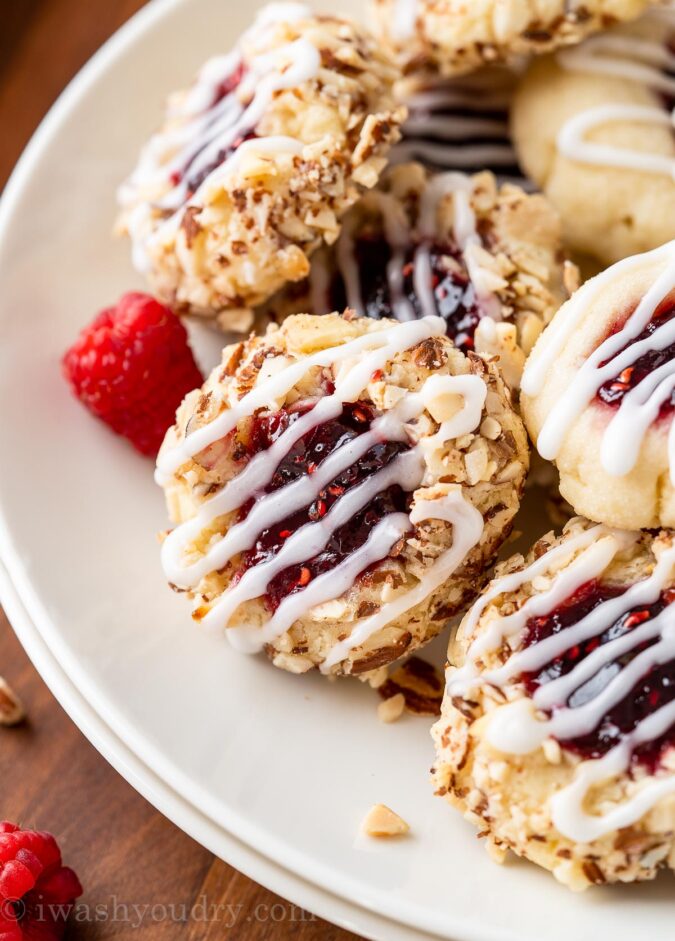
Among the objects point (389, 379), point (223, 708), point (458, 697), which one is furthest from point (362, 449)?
point (223, 708)

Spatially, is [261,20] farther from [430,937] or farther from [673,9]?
[430,937]

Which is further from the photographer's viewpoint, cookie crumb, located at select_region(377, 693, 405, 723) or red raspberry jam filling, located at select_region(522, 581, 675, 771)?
cookie crumb, located at select_region(377, 693, 405, 723)

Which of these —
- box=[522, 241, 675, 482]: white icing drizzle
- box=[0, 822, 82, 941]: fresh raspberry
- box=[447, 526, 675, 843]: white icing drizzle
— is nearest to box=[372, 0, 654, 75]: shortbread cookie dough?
box=[522, 241, 675, 482]: white icing drizzle

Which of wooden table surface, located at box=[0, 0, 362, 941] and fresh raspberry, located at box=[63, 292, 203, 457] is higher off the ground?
fresh raspberry, located at box=[63, 292, 203, 457]

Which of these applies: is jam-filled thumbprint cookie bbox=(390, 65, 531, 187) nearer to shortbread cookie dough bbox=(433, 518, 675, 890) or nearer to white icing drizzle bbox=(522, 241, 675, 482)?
white icing drizzle bbox=(522, 241, 675, 482)

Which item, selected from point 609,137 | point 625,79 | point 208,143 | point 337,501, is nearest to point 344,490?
point 337,501

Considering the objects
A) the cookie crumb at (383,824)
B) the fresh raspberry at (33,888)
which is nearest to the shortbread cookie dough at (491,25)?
the cookie crumb at (383,824)

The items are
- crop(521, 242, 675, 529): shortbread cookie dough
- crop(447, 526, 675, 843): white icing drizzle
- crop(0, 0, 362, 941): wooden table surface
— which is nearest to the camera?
crop(447, 526, 675, 843): white icing drizzle

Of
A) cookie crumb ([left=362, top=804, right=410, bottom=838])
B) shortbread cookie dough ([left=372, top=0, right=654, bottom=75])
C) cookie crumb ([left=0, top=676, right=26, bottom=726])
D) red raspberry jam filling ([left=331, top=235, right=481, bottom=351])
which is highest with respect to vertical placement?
shortbread cookie dough ([left=372, top=0, right=654, bottom=75])
